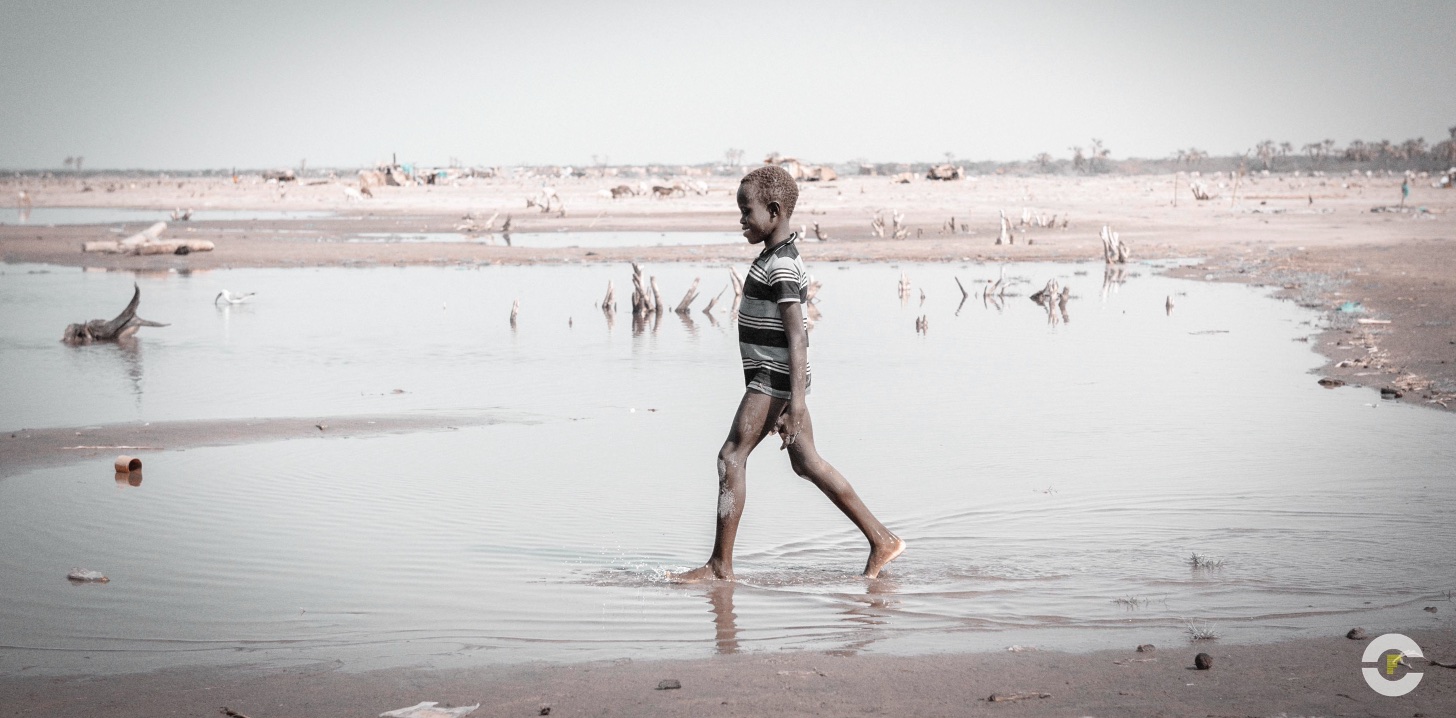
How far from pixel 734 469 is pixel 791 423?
0.33 metres

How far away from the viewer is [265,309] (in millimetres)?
19922

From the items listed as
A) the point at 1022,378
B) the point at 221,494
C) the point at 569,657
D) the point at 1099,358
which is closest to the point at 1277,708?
the point at 569,657

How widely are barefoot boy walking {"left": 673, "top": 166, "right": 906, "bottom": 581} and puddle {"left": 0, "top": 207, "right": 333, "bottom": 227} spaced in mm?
44284

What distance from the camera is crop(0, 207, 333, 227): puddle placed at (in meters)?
47.3

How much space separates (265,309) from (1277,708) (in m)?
18.3

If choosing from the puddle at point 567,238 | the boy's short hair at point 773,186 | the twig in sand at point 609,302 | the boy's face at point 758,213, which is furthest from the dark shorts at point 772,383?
the puddle at point 567,238

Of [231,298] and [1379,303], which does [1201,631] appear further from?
[231,298]

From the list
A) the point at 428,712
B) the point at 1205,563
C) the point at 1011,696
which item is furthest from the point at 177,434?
the point at 1011,696

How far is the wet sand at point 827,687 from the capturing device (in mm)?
3938

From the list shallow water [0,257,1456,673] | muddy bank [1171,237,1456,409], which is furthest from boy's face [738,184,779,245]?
muddy bank [1171,237,1456,409]

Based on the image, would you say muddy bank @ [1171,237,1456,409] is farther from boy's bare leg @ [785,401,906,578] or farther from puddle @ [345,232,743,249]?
puddle @ [345,232,743,249]

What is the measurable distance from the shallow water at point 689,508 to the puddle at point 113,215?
116 feet

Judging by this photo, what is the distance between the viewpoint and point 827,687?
4.15 m

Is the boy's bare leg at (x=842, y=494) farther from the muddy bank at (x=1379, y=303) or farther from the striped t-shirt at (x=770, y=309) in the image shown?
the muddy bank at (x=1379, y=303)
